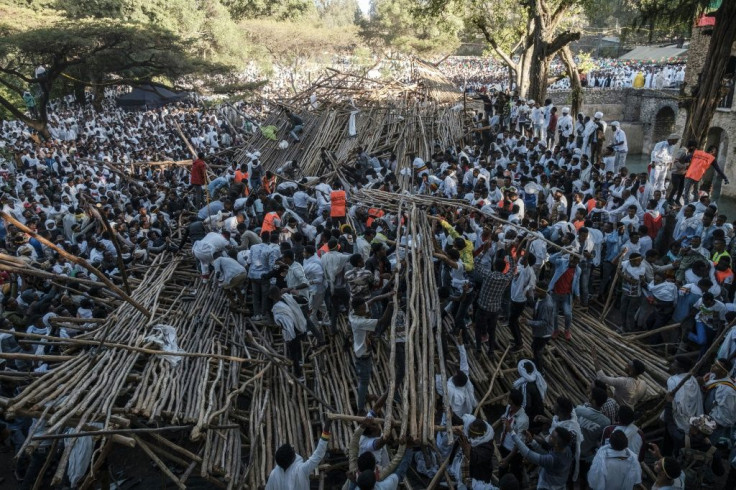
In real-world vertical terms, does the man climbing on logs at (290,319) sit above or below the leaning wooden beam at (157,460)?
above

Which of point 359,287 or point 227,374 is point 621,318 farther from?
point 227,374

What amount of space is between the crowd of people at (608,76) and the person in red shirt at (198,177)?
1296cm

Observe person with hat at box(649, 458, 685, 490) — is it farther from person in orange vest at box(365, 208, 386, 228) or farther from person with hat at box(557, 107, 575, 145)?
person with hat at box(557, 107, 575, 145)

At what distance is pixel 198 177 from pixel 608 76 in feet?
93.7

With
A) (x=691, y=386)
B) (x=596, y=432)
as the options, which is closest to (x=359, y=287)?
(x=596, y=432)

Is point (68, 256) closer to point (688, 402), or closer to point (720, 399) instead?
point (688, 402)

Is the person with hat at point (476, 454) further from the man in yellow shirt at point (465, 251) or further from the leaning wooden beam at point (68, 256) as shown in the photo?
the leaning wooden beam at point (68, 256)

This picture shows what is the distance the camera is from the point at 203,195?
503 inches

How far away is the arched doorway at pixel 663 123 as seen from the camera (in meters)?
28.7

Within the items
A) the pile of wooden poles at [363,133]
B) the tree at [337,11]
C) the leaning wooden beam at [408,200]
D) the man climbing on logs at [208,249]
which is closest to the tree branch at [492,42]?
the pile of wooden poles at [363,133]

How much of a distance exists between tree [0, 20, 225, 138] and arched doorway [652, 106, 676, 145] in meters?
23.5

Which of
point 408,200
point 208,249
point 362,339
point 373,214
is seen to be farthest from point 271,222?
point 362,339

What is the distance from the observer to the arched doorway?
28.7 m

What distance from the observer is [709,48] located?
12.2 metres
